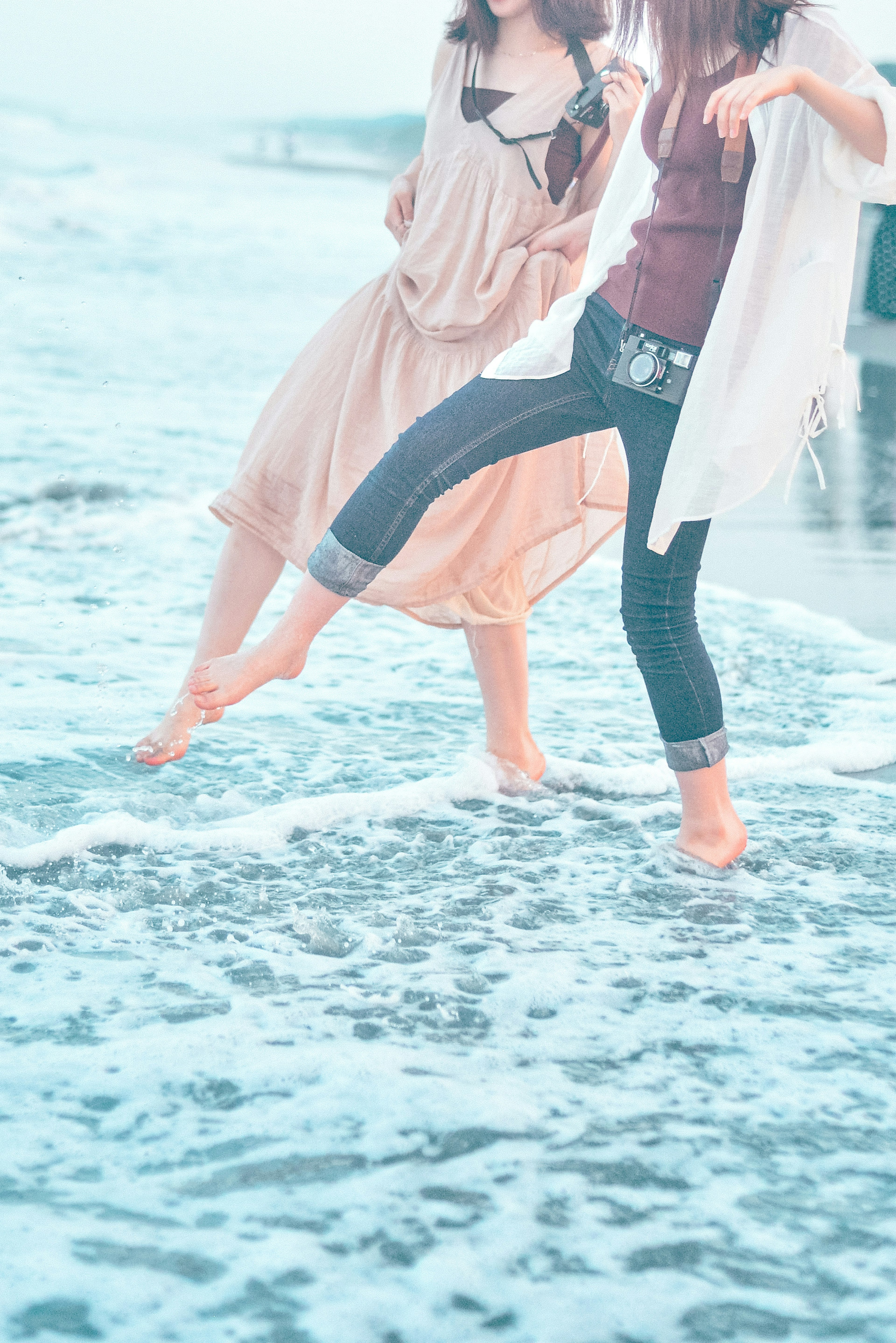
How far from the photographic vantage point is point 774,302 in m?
2.02

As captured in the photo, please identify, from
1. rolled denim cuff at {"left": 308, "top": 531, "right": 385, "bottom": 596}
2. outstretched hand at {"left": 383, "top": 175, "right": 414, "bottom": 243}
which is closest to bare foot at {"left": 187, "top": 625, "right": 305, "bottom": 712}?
rolled denim cuff at {"left": 308, "top": 531, "right": 385, "bottom": 596}

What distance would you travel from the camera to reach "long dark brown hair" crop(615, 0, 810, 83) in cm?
191

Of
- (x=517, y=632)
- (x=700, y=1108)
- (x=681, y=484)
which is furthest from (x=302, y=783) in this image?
(x=700, y=1108)

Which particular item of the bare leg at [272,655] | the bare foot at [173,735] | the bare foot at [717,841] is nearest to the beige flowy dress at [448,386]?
the bare leg at [272,655]

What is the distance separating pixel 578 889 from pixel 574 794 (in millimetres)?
492

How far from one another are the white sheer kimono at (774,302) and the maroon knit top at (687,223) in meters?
0.05

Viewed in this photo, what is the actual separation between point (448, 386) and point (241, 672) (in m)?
0.74

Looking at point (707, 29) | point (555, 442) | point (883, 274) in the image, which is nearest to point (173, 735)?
point (555, 442)

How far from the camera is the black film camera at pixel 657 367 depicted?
207 centimetres

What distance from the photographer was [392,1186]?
1523mm

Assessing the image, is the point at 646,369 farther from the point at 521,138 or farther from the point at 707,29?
the point at 521,138

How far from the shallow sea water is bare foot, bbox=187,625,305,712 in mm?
331

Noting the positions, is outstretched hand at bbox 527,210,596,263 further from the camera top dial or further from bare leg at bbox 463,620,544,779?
bare leg at bbox 463,620,544,779

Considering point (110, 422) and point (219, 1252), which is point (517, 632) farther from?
point (110, 422)
